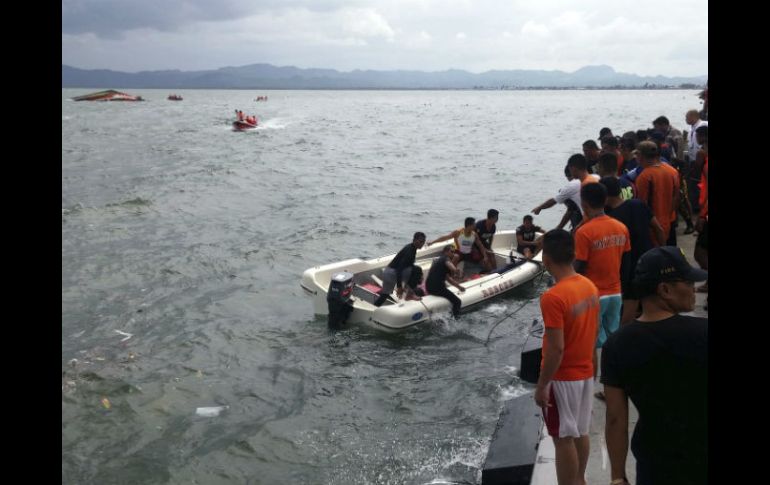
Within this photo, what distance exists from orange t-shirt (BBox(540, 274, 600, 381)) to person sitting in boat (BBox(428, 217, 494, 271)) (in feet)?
26.2

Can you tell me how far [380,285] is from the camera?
1140 centimetres

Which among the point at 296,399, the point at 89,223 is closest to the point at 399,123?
the point at 89,223

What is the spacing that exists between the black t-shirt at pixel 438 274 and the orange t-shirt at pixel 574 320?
6.62 metres

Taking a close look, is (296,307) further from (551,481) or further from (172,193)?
(172,193)

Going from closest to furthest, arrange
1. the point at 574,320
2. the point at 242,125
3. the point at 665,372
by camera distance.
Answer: the point at 665,372 → the point at 574,320 → the point at 242,125

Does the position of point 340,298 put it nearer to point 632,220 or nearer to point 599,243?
point 632,220

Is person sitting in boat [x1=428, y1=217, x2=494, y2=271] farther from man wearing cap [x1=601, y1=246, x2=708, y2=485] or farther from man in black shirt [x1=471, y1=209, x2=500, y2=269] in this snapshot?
man wearing cap [x1=601, y1=246, x2=708, y2=485]

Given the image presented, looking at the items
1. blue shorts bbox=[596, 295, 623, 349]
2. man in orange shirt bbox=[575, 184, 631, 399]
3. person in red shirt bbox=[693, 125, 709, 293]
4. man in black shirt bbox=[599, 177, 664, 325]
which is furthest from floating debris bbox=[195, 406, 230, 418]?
person in red shirt bbox=[693, 125, 709, 293]

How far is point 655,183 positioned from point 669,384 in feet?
13.8

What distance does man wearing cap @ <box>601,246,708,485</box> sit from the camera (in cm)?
234

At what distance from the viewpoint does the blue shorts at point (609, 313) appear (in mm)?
4781

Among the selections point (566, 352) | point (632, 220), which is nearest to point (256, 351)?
point (632, 220)

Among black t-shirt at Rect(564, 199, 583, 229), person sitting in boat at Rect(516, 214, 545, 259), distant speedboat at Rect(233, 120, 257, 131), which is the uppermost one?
distant speedboat at Rect(233, 120, 257, 131)
